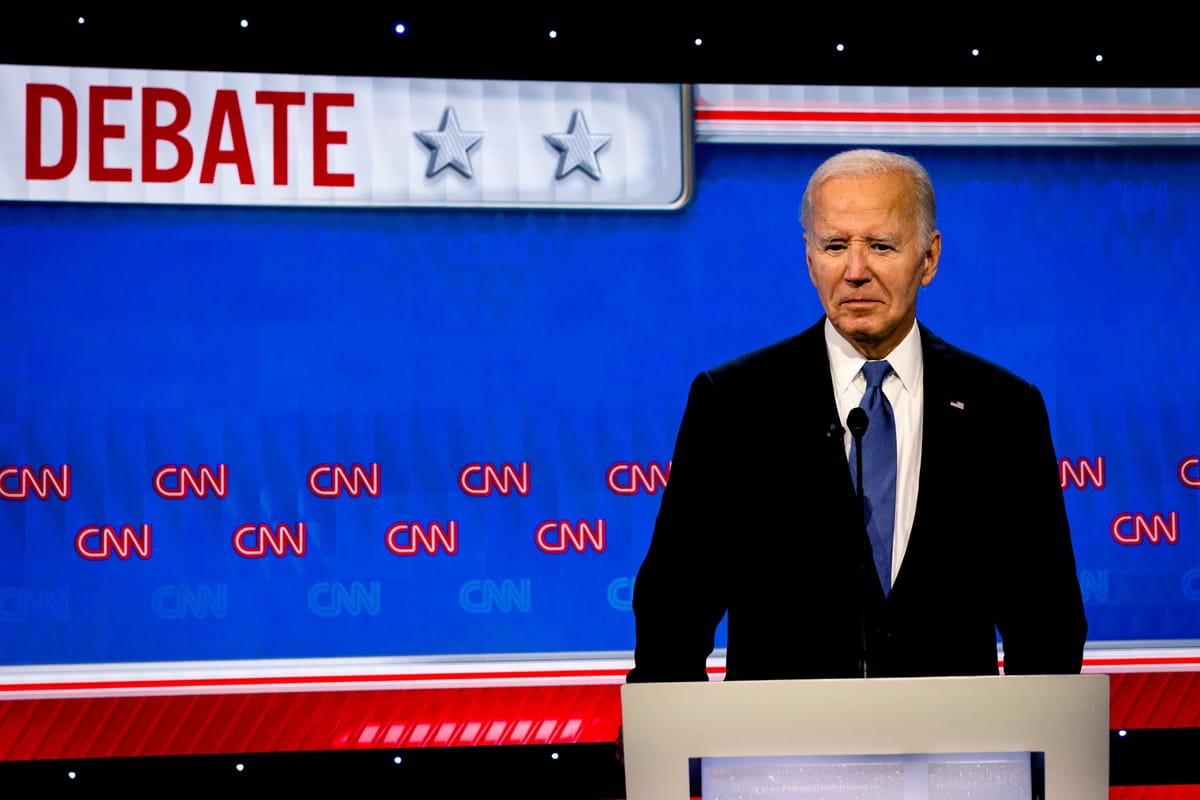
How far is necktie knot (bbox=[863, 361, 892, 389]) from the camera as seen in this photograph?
185cm

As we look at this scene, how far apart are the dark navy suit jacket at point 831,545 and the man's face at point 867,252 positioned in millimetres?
99

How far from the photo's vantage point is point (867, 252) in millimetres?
1838

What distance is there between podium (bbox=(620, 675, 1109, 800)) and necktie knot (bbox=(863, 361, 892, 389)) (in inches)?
35.6

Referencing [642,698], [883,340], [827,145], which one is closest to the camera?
[642,698]

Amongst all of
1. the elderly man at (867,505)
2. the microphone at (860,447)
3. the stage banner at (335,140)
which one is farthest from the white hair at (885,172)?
the stage banner at (335,140)

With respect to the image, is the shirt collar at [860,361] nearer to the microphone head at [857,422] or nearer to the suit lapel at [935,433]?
the suit lapel at [935,433]

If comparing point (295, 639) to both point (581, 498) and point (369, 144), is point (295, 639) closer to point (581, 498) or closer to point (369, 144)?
point (581, 498)

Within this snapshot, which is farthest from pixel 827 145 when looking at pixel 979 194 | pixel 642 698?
pixel 642 698

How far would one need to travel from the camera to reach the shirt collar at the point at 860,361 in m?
1.89

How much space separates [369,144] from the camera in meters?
2.92

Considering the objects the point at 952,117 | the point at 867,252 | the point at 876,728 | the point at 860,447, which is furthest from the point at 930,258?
the point at 952,117

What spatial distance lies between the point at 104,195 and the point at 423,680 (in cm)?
134

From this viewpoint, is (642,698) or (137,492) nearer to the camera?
(642,698)

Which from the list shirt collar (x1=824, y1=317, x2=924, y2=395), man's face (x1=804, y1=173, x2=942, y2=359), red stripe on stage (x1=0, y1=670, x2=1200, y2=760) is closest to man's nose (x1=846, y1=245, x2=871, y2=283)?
man's face (x1=804, y1=173, x2=942, y2=359)
